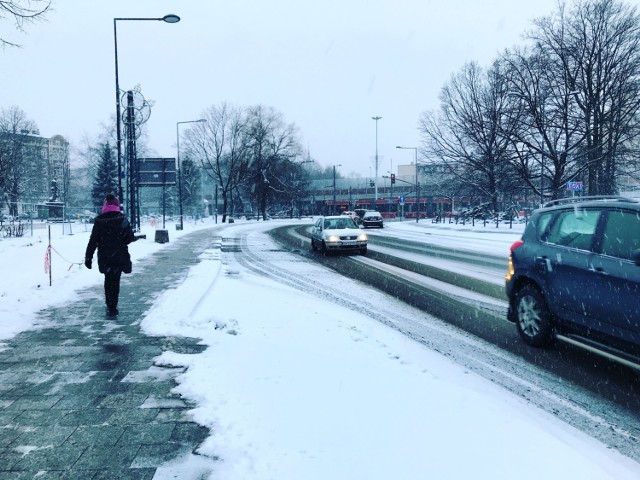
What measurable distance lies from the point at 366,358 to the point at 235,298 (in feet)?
13.5

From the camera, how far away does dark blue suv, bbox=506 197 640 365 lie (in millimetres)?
4605

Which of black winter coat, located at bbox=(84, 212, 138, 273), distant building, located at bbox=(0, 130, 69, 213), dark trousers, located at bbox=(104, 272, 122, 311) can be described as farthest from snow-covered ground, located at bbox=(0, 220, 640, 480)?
distant building, located at bbox=(0, 130, 69, 213)

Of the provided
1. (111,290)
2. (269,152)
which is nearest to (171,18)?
(111,290)

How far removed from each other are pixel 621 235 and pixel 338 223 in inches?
584

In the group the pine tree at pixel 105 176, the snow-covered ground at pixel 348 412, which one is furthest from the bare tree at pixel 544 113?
the pine tree at pixel 105 176

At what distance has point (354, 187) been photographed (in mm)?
102000

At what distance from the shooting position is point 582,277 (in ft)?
16.8

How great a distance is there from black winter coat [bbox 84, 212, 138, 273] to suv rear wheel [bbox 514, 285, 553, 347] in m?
5.71

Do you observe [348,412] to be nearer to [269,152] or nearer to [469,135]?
[469,135]

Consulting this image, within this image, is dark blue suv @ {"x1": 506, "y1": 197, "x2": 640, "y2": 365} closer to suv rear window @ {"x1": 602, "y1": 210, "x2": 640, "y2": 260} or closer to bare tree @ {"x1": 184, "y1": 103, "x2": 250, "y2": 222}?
suv rear window @ {"x1": 602, "y1": 210, "x2": 640, "y2": 260}

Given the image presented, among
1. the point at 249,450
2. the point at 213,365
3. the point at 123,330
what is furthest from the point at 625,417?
the point at 123,330

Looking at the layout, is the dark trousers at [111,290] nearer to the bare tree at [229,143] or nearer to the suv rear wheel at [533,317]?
the suv rear wheel at [533,317]

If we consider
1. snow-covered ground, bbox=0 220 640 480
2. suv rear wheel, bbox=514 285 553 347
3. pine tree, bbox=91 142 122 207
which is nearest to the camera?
snow-covered ground, bbox=0 220 640 480

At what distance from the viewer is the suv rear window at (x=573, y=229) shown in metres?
5.26
